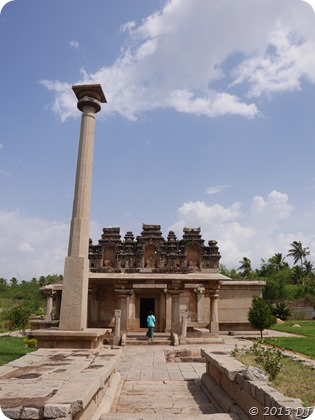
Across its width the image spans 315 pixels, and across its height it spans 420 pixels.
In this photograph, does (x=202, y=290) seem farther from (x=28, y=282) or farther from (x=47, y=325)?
(x=28, y=282)

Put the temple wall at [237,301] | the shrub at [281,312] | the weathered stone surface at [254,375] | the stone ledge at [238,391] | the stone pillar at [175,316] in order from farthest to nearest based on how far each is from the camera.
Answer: the shrub at [281,312]
the temple wall at [237,301]
the stone pillar at [175,316]
the weathered stone surface at [254,375]
the stone ledge at [238,391]

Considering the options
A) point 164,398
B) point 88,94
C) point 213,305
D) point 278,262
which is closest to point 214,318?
point 213,305

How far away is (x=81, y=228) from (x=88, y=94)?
11.8 ft

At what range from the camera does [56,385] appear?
12.8 ft

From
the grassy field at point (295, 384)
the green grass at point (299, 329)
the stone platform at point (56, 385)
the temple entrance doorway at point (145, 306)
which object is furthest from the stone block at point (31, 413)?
the green grass at point (299, 329)

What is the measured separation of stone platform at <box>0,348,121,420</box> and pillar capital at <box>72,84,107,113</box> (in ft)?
20.0

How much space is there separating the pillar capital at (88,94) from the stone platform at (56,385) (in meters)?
6.08

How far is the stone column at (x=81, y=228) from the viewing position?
26.5ft

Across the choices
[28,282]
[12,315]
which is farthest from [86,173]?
[28,282]

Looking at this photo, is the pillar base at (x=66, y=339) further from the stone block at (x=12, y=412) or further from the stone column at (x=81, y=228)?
the stone block at (x=12, y=412)

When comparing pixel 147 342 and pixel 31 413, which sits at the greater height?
pixel 31 413

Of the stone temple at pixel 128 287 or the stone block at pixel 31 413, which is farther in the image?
the stone temple at pixel 128 287

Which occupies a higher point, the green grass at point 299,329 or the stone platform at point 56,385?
the stone platform at point 56,385

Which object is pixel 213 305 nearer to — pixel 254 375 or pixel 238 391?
pixel 238 391
